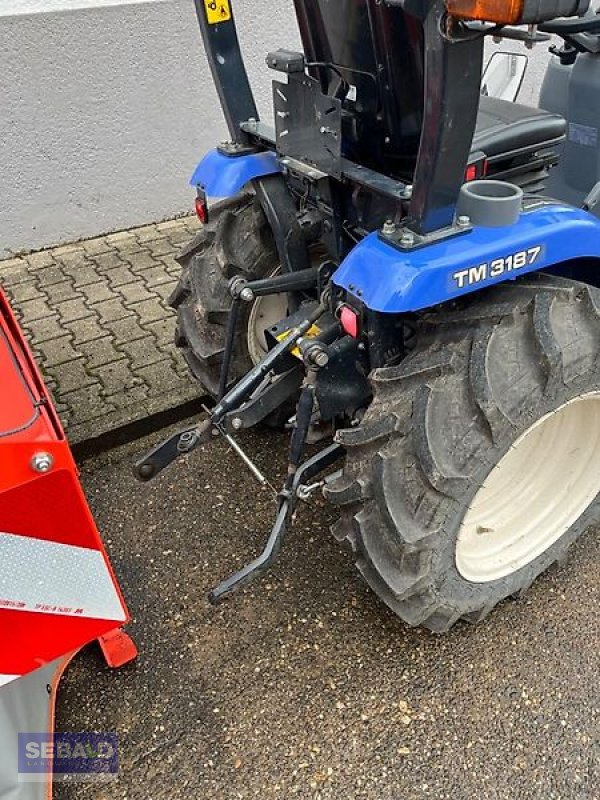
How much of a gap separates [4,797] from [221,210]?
1.69 m

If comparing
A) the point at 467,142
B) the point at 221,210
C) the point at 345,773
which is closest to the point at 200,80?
the point at 221,210

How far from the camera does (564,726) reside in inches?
72.8

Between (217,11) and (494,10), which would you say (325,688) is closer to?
(494,10)

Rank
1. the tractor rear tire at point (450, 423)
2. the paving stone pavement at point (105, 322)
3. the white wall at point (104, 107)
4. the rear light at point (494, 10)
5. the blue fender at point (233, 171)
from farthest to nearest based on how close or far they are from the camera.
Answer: the white wall at point (104, 107)
the paving stone pavement at point (105, 322)
the blue fender at point (233, 171)
the tractor rear tire at point (450, 423)
the rear light at point (494, 10)

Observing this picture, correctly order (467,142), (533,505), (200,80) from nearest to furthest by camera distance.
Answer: (467,142)
(533,505)
(200,80)

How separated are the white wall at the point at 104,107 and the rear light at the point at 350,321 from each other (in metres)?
2.77

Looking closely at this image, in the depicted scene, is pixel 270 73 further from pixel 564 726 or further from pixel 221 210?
pixel 564 726

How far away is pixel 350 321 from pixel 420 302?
230 millimetres

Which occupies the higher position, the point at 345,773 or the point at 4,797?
the point at 4,797

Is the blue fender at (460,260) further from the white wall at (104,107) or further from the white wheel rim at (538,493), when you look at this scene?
the white wall at (104,107)

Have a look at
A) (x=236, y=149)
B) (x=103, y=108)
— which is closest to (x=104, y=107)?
(x=103, y=108)

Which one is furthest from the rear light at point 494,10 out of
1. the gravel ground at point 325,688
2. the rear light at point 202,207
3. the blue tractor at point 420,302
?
the gravel ground at point 325,688

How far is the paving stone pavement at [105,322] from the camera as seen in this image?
2.96 metres

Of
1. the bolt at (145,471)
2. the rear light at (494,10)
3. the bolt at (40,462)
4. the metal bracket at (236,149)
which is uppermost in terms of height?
the rear light at (494,10)
